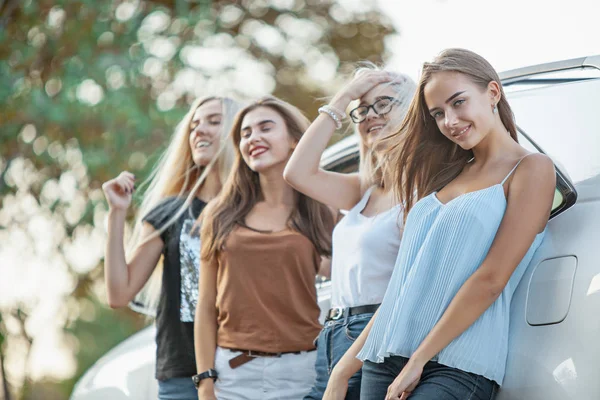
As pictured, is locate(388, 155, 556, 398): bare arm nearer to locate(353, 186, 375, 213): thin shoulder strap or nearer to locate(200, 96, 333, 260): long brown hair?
locate(353, 186, 375, 213): thin shoulder strap

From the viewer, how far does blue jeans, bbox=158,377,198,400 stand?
3.62 meters

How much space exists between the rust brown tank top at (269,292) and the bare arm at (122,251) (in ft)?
1.89

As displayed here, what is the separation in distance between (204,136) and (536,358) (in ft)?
6.97

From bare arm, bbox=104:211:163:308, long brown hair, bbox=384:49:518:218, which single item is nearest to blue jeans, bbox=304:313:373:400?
long brown hair, bbox=384:49:518:218

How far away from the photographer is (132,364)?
4129mm

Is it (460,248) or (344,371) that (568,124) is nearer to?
(460,248)

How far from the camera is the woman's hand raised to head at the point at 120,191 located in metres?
3.82

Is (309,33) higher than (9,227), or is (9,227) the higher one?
(309,33)

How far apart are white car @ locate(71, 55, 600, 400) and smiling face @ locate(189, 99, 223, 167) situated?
4.96 ft

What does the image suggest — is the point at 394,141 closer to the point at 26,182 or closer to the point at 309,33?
the point at 26,182

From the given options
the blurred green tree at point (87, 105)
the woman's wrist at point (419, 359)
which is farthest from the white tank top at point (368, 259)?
the blurred green tree at point (87, 105)

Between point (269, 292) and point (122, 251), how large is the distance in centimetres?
84

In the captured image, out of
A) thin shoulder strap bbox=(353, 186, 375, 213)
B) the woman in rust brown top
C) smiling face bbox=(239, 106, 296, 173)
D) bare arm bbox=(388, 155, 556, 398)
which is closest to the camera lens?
bare arm bbox=(388, 155, 556, 398)

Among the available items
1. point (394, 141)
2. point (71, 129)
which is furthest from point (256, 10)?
point (394, 141)
